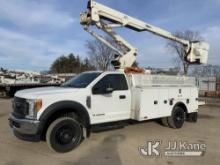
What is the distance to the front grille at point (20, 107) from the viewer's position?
247 inches

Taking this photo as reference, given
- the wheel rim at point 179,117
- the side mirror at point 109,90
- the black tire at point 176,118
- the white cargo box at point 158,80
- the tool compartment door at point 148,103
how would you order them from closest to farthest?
the side mirror at point 109,90 < the tool compartment door at point 148,103 < the white cargo box at point 158,80 < the black tire at point 176,118 < the wheel rim at point 179,117

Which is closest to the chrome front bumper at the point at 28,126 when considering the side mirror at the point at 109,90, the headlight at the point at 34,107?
the headlight at the point at 34,107

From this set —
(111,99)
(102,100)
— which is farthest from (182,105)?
(102,100)

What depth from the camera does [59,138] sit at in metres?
6.36

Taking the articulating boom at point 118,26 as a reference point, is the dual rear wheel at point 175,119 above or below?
below

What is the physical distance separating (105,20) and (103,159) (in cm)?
576

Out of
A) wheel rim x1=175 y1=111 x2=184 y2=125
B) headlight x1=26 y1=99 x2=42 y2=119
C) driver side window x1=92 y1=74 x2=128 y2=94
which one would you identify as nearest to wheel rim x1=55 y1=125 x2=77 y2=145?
headlight x1=26 y1=99 x2=42 y2=119

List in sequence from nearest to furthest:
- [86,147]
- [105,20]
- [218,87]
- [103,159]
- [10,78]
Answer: [103,159] → [86,147] → [105,20] → [218,87] → [10,78]

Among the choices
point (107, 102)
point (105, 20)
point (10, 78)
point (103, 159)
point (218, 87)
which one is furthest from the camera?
point (10, 78)

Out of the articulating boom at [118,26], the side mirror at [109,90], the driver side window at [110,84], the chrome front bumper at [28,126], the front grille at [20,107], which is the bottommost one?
the chrome front bumper at [28,126]

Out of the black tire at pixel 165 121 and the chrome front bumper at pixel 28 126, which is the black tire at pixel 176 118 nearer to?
the black tire at pixel 165 121

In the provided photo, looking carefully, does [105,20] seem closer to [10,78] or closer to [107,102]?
[107,102]

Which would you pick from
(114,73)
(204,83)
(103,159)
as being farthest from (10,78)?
(103,159)

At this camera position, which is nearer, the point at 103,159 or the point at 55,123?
the point at 103,159
